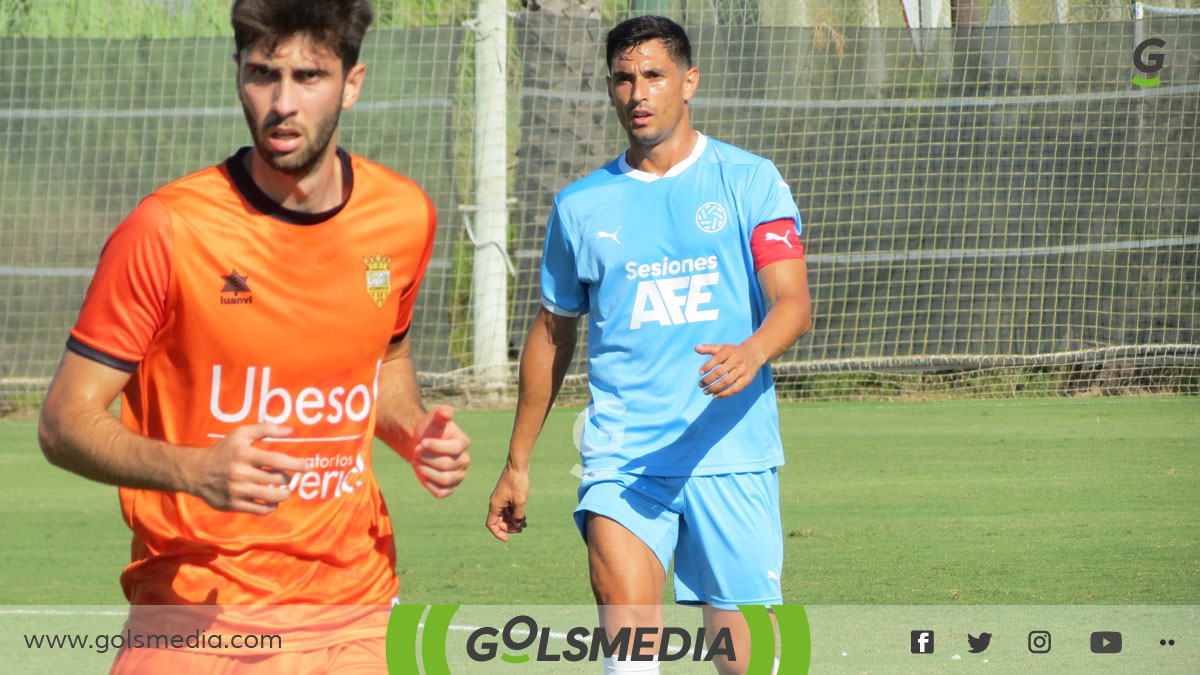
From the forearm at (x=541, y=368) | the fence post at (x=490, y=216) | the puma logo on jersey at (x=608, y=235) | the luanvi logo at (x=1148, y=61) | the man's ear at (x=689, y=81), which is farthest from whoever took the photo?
the luanvi logo at (x=1148, y=61)

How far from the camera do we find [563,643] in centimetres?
593

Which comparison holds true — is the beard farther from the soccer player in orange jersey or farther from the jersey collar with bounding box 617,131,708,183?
the jersey collar with bounding box 617,131,708,183

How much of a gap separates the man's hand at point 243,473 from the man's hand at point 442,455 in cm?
41

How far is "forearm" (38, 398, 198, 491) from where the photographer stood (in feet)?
8.53

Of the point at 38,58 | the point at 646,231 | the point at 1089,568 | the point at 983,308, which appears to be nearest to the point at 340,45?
the point at 646,231

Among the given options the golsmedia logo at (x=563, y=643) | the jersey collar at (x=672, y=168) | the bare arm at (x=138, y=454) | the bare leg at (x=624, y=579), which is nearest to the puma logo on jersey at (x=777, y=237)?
the jersey collar at (x=672, y=168)

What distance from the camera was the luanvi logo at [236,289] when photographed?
2.92 m

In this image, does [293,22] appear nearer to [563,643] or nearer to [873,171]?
[563,643]

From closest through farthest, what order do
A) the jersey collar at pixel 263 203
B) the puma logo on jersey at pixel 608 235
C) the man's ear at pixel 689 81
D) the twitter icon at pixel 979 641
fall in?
the jersey collar at pixel 263 203, the puma logo on jersey at pixel 608 235, the man's ear at pixel 689 81, the twitter icon at pixel 979 641

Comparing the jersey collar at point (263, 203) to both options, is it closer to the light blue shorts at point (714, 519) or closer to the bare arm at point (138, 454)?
the bare arm at point (138, 454)

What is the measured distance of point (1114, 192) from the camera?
13609 mm

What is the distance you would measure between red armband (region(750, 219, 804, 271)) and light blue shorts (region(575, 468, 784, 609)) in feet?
2.26

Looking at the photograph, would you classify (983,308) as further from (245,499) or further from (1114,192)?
(245,499)

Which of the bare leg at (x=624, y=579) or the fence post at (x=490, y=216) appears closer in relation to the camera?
the bare leg at (x=624, y=579)
